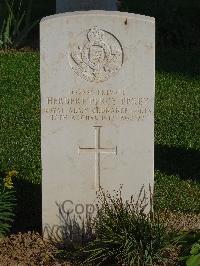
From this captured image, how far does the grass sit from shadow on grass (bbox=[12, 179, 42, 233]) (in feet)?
0.53

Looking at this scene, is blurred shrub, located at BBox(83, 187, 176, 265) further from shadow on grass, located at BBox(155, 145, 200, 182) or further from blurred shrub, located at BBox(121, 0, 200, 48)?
blurred shrub, located at BBox(121, 0, 200, 48)

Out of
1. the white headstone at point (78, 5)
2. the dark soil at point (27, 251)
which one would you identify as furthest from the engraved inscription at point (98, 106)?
the white headstone at point (78, 5)

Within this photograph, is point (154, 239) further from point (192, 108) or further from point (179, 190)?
point (192, 108)

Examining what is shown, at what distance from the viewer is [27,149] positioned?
7969 millimetres

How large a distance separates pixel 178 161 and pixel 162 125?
1227 mm

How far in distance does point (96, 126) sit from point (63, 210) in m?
0.65

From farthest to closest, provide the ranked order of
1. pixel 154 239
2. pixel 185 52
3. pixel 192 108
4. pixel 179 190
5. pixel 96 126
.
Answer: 1. pixel 185 52
2. pixel 192 108
3. pixel 179 190
4. pixel 96 126
5. pixel 154 239

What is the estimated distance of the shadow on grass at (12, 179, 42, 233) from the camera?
20.0ft

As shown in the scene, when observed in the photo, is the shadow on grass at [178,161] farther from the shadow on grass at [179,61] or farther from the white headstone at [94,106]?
the shadow on grass at [179,61]

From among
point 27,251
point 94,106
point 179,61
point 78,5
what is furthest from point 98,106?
point 78,5

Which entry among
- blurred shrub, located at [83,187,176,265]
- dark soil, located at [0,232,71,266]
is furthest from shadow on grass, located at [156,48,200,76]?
blurred shrub, located at [83,187,176,265]

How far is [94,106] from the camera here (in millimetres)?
5414

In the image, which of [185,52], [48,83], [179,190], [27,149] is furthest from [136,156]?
[185,52]

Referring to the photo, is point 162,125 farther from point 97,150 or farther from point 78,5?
point 78,5
